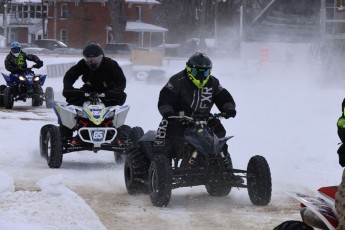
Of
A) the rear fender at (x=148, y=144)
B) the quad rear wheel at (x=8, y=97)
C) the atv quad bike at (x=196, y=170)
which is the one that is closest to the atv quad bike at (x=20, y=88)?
the quad rear wheel at (x=8, y=97)

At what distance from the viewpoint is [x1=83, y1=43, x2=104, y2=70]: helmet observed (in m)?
14.4

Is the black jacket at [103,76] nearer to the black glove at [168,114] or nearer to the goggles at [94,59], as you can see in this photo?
the goggles at [94,59]

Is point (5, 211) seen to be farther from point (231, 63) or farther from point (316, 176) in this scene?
point (231, 63)

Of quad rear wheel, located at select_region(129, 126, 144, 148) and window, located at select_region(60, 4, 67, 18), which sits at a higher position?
quad rear wheel, located at select_region(129, 126, 144, 148)

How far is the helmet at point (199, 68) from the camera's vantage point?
11180 mm

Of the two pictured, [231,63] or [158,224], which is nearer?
[158,224]

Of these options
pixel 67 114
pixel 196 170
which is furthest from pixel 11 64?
pixel 196 170

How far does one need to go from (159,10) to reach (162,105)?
351ft

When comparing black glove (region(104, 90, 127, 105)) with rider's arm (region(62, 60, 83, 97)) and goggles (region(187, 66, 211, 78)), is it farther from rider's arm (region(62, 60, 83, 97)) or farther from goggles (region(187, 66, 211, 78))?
goggles (region(187, 66, 211, 78))

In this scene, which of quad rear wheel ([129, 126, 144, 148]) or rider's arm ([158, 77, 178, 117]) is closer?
rider's arm ([158, 77, 178, 117])

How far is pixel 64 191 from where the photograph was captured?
9211 mm

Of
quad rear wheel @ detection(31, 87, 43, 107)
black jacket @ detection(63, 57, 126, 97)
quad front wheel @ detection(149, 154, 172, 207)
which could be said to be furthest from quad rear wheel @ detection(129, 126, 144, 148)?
quad rear wheel @ detection(31, 87, 43, 107)

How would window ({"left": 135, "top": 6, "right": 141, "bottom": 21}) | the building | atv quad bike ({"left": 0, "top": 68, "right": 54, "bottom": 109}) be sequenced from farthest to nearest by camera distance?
window ({"left": 135, "top": 6, "right": 141, "bottom": 21})
the building
atv quad bike ({"left": 0, "top": 68, "right": 54, "bottom": 109})

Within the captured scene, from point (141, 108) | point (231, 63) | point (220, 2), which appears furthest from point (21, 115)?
point (220, 2)
